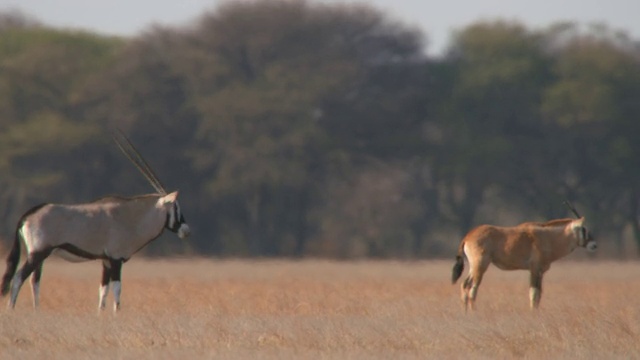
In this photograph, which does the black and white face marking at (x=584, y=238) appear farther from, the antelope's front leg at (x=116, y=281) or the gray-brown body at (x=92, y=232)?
the antelope's front leg at (x=116, y=281)

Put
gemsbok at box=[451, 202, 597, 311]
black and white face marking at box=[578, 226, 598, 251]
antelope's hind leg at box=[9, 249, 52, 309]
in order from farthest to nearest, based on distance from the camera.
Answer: black and white face marking at box=[578, 226, 598, 251] < gemsbok at box=[451, 202, 597, 311] < antelope's hind leg at box=[9, 249, 52, 309]

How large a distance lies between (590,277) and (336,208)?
19.1 meters

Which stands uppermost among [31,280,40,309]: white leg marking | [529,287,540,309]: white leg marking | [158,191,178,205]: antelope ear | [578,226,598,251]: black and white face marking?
[158,191,178,205]: antelope ear

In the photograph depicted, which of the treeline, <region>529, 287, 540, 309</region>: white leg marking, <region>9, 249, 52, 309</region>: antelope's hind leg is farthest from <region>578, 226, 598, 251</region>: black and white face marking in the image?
the treeline

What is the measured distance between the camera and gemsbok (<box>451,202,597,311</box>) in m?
17.7

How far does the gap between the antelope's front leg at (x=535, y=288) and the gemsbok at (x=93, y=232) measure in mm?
3605

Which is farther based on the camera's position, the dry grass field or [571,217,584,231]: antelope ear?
[571,217,584,231]: antelope ear

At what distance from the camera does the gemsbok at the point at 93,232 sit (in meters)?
16.0

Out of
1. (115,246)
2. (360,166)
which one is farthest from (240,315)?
(360,166)

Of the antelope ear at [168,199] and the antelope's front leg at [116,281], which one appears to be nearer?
the antelope's front leg at [116,281]

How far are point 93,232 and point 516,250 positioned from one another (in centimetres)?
451

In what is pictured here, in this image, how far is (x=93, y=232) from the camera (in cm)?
1620

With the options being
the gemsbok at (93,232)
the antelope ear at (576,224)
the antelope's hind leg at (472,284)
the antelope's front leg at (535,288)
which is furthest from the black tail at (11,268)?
the antelope ear at (576,224)

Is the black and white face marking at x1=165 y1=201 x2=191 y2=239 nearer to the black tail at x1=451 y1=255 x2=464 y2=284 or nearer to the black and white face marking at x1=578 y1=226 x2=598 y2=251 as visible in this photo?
the black tail at x1=451 y1=255 x2=464 y2=284
